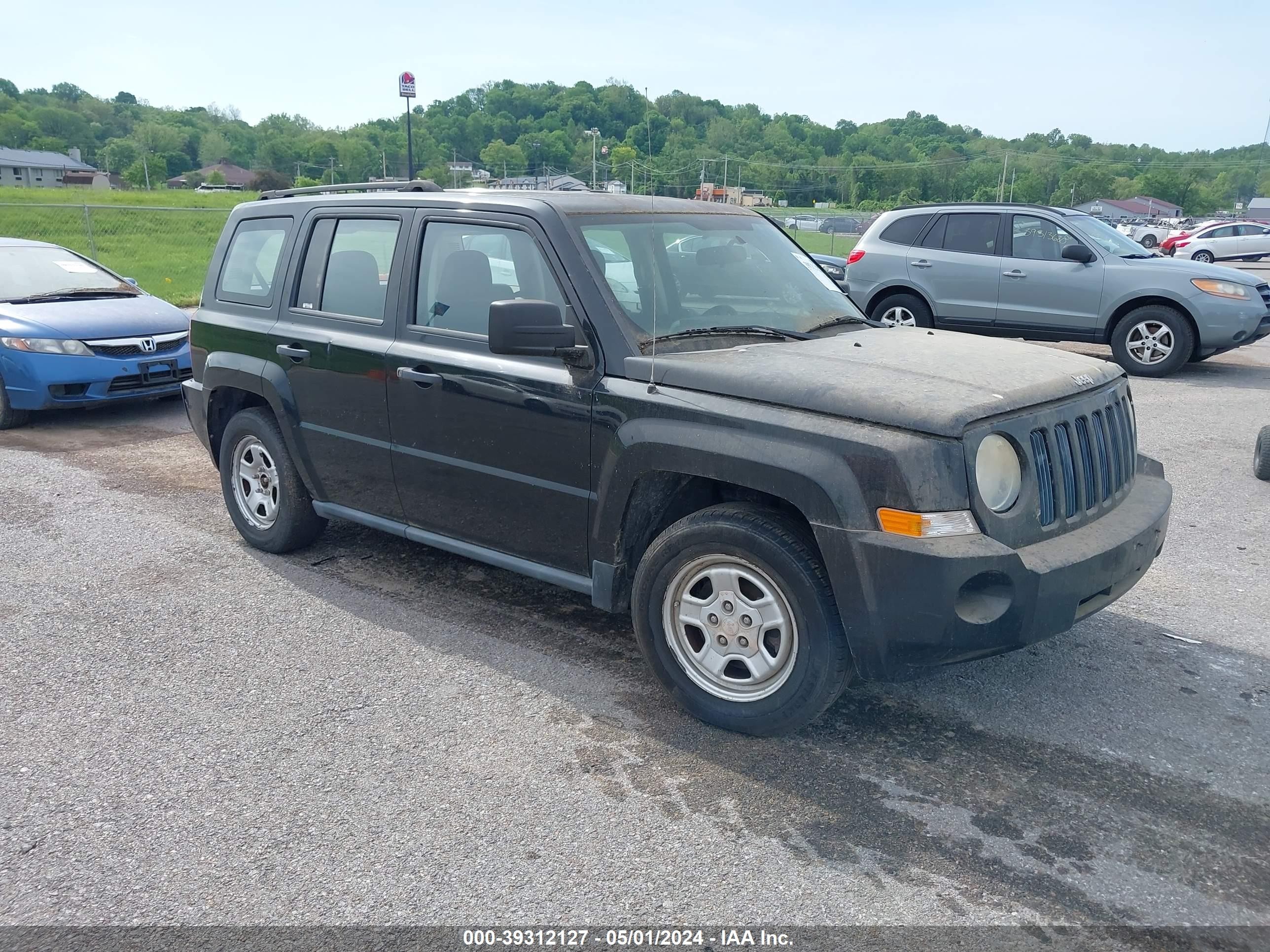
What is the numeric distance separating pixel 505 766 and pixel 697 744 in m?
0.68

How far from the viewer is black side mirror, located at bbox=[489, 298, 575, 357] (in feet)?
12.0

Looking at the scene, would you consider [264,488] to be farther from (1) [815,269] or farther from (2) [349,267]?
(1) [815,269]

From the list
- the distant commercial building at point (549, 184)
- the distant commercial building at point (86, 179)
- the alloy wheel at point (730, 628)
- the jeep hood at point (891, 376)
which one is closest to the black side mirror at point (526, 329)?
the jeep hood at point (891, 376)

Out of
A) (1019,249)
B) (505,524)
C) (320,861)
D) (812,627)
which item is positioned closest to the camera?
(320,861)

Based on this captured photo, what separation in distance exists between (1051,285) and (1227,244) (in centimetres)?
2911

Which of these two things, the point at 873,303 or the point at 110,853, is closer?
the point at 110,853

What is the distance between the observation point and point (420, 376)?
4387 mm

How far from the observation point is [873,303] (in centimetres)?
1262

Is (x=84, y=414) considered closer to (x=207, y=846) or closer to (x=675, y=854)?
(x=207, y=846)

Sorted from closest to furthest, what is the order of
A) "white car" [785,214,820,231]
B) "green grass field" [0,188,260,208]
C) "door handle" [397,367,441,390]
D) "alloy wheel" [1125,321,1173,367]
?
"door handle" [397,367,441,390]
"white car" [785,214,820,231]
"alloy wheel" [1125,321,1173,367]
"green grass field" [0,188,260,208]

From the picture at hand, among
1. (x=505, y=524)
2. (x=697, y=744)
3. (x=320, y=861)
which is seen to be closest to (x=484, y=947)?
(x=320, y=861)

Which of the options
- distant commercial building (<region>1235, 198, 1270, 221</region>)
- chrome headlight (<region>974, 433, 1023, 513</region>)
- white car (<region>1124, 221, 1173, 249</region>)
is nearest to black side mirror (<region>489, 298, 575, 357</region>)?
chrome headlight (<region>974, 433, 1023, 513</region>)

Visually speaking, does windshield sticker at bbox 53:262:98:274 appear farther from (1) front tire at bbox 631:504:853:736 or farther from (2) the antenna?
(1) front tire at bbox 631:504:853:736

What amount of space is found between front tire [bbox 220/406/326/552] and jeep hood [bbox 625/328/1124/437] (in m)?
2.37
